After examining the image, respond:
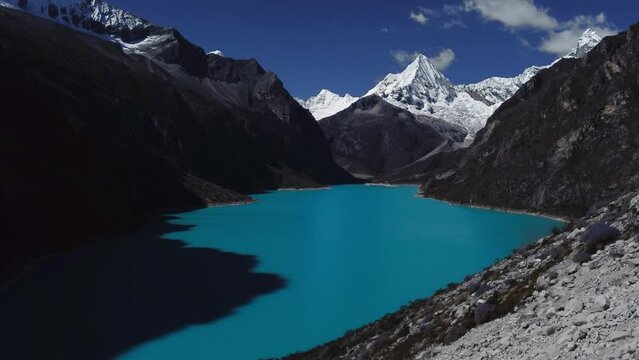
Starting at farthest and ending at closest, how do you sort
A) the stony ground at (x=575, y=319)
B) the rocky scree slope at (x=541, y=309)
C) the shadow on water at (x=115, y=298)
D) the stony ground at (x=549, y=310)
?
the shadow on water at (x=115, y=298)
the rocky scree slope at (x=541, y=309)
the stony ground at (x=549, y=310)
the stony ground at (x=575, y=319)

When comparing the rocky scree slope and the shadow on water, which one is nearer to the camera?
the rocky scree slope

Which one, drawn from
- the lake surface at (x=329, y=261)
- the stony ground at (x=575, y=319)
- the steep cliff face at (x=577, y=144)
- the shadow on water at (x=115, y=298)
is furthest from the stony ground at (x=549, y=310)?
the steep cliff face at (x=577, y=144)

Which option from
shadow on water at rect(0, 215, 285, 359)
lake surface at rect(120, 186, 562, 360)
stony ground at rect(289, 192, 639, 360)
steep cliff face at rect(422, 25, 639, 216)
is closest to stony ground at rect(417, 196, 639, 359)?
stony ground at rect(289, 192, 639, 360)

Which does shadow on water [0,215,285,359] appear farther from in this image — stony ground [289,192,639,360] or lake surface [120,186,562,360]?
stony ground [289,192,639,360]

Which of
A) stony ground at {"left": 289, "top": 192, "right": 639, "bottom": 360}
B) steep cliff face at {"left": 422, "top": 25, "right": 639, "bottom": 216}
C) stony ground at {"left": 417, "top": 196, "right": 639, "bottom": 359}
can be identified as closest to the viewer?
stony ground at {"left": 417, "top": 196, "right": 639, "bottom": 359}

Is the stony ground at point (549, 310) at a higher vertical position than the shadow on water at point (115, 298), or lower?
higher

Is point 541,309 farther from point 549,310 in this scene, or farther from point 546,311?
point 549,310

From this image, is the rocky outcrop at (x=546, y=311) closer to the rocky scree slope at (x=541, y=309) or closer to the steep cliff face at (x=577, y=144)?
the rocky scree slope at (x=541, y=309)

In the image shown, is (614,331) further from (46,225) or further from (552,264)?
(46,225)
